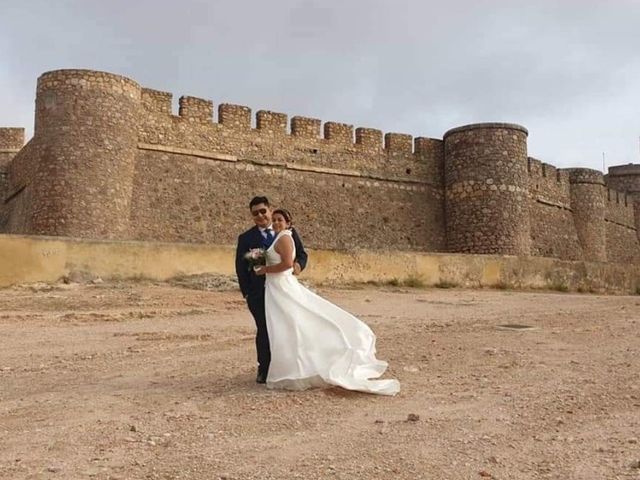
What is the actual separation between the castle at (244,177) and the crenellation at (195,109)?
31 millimetres

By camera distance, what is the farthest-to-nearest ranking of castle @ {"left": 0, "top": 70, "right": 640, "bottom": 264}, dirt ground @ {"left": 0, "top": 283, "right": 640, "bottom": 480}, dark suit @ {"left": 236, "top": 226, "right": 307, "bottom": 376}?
castle @ {"left": 0, "top": 70, "right": 640, "bottom": 264} → dark suit @ {"left": 236, "top": 226, "right": 307, "bottom": 376} → dirt ground @ {"left": 0, "top": 283, "right": 640, "bottom": 480}

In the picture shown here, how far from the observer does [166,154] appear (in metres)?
16.1

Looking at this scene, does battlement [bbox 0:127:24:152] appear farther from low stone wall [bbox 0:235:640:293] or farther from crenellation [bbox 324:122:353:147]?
low stone wall [bbox 0:235:640:293]

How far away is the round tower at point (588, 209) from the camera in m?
25.0

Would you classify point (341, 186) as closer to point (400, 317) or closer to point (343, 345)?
point (400, 317)

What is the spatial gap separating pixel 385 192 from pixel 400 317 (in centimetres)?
1163

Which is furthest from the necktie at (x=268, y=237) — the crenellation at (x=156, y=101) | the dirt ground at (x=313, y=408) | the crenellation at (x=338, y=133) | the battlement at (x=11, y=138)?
the battlement at (x=11, y=138)

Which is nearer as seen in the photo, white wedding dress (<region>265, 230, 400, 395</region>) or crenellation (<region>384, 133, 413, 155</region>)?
white wedding dress (<region>265, 230, 400, 395</region>)

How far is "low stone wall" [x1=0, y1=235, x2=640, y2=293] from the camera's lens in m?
9.23

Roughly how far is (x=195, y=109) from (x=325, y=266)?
23.5 feet

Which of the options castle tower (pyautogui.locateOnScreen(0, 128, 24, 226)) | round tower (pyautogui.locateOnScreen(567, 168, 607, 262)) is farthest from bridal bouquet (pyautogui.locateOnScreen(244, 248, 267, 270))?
round tower (pyautogui.locateOnScreen(567, 168, 607, 262))

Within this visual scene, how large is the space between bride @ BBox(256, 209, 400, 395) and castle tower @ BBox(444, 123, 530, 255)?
51.2ft

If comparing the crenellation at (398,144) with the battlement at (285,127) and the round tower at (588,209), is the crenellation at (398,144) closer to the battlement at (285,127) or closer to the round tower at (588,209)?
the battlement at (285,127)

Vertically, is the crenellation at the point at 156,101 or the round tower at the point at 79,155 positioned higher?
the crenellation at the point at 156,101
